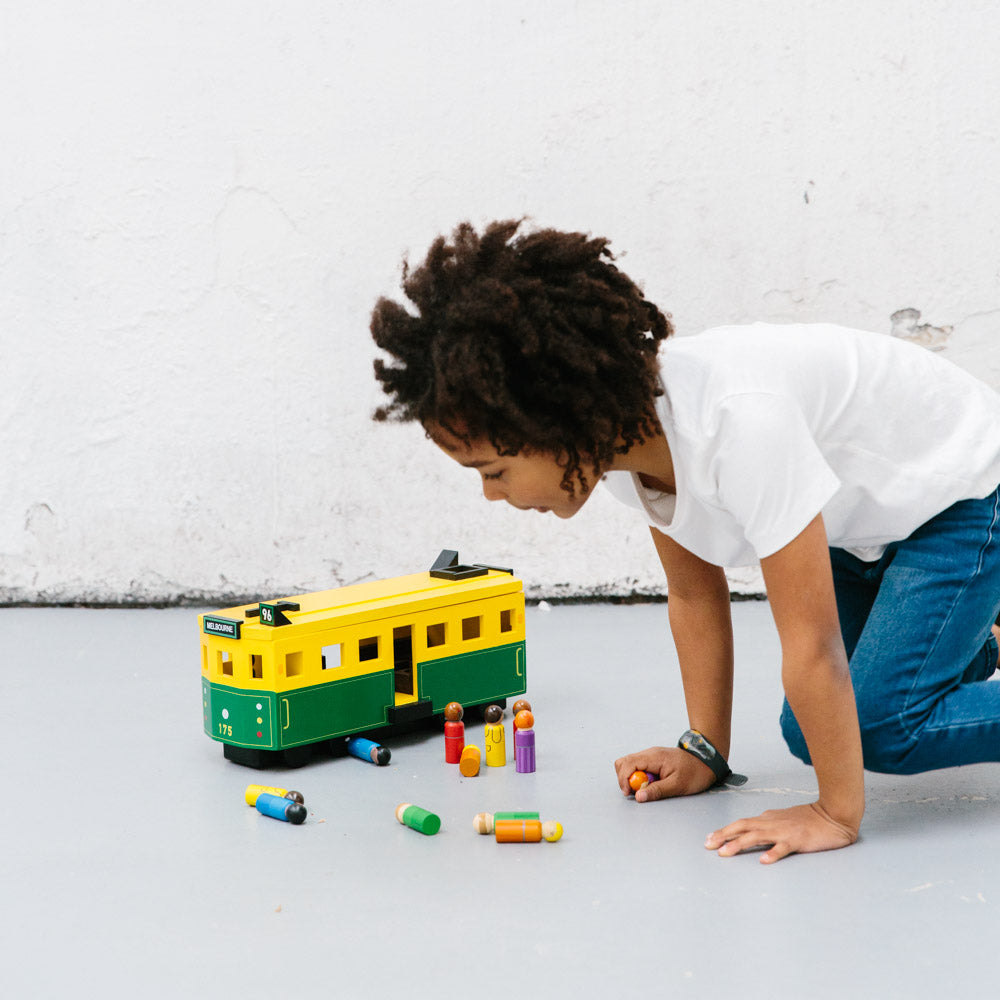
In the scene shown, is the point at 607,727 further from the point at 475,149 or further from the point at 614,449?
the point at 475,149

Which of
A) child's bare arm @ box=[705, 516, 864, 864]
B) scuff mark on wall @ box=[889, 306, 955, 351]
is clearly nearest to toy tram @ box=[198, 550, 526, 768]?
child's bare arm @ box=[705, 516, 864, 864]

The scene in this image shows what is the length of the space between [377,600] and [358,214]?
1121 mm

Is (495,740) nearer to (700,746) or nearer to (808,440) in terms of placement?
(700,746)

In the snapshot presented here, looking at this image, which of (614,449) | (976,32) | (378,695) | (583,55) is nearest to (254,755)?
(378,695)

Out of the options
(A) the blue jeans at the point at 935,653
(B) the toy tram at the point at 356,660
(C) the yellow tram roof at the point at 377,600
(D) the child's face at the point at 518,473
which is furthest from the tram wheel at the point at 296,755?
(A) the blue jeans at the point at 935,653

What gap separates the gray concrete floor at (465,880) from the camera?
1.04 m

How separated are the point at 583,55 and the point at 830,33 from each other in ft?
1.63

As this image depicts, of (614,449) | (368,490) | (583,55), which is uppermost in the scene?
(583,55)

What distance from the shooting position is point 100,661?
2.20 m

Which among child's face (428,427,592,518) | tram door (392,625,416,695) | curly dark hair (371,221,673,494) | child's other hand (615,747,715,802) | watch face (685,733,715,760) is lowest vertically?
child's other hand (615,747,715,802)

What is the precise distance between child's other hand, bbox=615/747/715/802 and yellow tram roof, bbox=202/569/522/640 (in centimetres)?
39

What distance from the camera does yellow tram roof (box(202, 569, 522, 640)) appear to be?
1616 millimetres

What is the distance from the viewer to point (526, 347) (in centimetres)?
114

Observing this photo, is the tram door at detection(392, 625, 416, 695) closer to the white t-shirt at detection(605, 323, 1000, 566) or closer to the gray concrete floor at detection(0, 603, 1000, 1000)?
the gray concrete floor at detection(0, 603, 1000, 1000)
